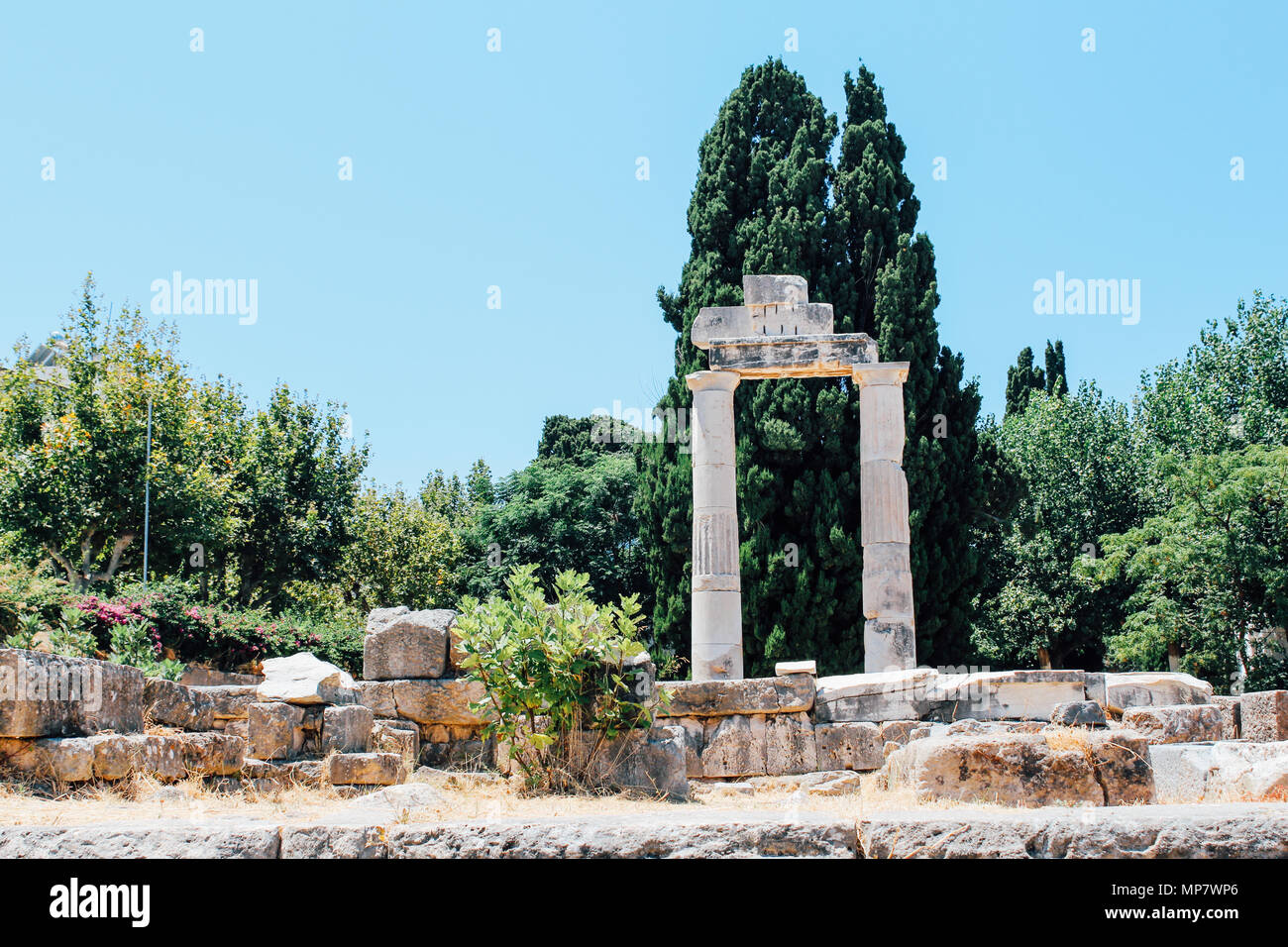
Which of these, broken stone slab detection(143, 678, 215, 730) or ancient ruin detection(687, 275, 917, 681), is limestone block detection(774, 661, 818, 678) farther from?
broken stone slab detection(143, 678, 215, 730)

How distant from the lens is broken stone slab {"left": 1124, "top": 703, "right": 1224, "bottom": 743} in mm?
9930

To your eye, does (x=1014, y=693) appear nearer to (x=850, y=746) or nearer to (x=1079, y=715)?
(x=850, y=746)

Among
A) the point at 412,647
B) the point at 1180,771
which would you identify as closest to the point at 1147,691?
the point at 1180,771

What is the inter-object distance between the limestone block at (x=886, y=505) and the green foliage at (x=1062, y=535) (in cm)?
1126

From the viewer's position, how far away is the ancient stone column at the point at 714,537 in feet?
58.9

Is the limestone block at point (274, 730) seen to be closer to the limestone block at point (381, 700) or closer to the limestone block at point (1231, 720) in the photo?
the limestone block at point (381, 700)

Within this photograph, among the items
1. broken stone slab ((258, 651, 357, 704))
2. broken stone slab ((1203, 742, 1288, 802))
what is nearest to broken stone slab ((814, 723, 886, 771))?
broken stone slab ((258, 651, 357, 704))

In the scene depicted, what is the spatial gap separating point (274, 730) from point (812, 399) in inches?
651

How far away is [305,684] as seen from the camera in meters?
10.2

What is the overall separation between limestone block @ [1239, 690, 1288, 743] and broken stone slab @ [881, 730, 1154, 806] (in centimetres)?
410

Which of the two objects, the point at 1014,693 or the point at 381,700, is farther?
the point at 1014,693
